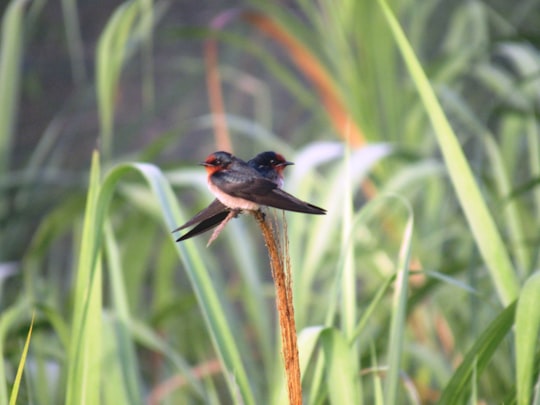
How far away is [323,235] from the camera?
0.89 meters

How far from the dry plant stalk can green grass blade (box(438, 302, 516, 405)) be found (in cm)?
25

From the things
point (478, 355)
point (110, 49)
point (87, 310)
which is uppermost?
point (110, 49)

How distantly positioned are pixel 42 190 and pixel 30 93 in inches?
33.0

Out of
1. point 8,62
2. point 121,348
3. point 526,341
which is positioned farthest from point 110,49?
point 526,341

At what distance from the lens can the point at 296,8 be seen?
103 inches

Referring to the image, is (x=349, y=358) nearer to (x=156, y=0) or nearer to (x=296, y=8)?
(x=156, y=0)

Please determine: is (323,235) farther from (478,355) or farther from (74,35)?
(74,35)

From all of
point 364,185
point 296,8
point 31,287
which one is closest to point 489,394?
point 364,185

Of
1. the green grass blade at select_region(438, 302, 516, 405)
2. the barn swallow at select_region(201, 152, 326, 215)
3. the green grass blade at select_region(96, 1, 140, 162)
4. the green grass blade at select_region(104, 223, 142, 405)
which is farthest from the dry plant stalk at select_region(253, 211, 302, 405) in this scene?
the green grass blade at select_region(96, 1, 140, 162)

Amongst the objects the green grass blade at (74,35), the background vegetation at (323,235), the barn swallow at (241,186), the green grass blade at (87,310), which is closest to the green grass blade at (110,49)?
the background vegetation at (323,235)

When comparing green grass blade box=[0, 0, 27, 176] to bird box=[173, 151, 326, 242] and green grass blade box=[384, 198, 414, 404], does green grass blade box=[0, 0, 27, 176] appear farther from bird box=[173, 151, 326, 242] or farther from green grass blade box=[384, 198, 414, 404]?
bird box=[173, 151, 326, 242]

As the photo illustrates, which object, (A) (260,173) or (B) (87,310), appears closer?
(A) (260,173)

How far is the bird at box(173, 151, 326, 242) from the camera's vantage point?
0.34 m

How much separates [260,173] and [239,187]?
0.05 feet
